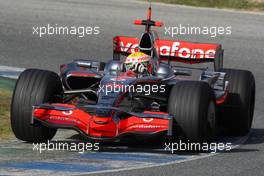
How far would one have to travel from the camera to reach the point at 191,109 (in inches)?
421

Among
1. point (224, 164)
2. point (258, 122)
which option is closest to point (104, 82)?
point (224, 164)

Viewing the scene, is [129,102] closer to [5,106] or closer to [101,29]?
[5,106]

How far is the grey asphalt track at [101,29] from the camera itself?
1877cm

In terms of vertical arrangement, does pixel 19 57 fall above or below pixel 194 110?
below

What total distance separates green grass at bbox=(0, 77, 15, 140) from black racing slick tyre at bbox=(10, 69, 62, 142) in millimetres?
679

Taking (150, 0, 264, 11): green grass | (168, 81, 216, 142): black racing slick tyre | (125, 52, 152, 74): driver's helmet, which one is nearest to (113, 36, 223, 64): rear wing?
(125, 52, 152, 74): driver's helmet

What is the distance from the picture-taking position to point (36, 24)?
2161 centimetres

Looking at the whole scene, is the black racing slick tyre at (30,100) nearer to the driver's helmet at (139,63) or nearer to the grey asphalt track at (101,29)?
the driver's helmet at (139,63)

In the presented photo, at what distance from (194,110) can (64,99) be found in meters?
1.99

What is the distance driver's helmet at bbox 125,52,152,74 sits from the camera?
1207cm

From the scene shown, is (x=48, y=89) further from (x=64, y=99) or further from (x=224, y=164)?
(x=224, y=164)

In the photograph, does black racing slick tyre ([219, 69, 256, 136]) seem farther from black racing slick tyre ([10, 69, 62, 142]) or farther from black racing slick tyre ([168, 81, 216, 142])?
black racing slick tyre ([10, 69, 62, 142])

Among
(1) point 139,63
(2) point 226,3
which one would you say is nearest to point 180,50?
(1) point 139,63

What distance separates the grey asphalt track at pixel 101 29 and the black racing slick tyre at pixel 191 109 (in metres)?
3.19
